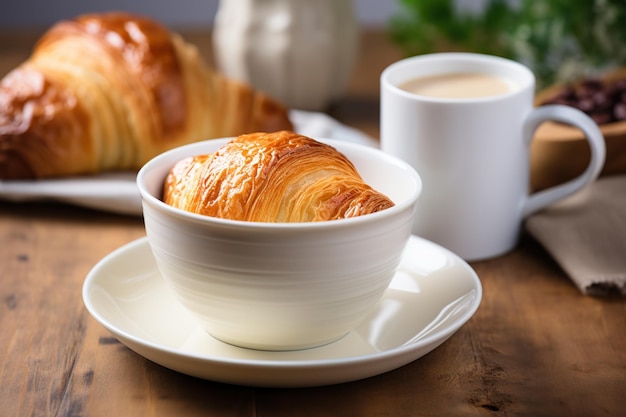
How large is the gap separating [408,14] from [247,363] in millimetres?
1007

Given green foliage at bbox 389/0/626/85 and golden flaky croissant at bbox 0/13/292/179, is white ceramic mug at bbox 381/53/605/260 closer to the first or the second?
golden flaky croissant at bbox 0/13/292/179

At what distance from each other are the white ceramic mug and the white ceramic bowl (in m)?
0.25

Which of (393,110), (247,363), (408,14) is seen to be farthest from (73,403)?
(408,14)

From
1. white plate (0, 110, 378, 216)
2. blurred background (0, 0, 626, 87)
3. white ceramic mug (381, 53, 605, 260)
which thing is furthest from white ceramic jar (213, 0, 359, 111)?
white ceramic mug (381, 53, 605, 260)

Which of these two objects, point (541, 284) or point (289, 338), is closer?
point (289, 338)

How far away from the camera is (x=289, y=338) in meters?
0.74

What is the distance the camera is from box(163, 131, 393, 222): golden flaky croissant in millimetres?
735

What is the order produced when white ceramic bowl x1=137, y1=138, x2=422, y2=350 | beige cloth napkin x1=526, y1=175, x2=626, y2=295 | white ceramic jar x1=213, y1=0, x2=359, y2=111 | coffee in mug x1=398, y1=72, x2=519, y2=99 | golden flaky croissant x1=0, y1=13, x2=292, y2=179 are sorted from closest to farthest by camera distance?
1. white ceramic bowl x1=137, y1=138, x2=422, y2=350
2. beige cloth napkin x1=526, y1=175, x2=626, y2=295
3. coffee in mug x1=398, y1=72, x2=519, y2=99
4. golden flaky croissant x1=0, y1=13, x2=292, y2=179
5. white ceramic jar x1=213, y1=0, x2=359, y2=111

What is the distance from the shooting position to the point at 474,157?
3.29 feet

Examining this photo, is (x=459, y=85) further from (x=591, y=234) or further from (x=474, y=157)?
(x=591, y=234)

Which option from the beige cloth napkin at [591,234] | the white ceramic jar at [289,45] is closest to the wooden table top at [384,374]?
the beige cloth napkin at [591,234]

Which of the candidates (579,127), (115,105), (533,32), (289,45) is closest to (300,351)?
(579,127)

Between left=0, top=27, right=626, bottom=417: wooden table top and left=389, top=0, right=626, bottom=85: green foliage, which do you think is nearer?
left=0, top=27, right=626, bottom=417: wooden table top

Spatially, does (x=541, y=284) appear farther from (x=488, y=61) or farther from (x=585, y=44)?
(x=585, y=44)
